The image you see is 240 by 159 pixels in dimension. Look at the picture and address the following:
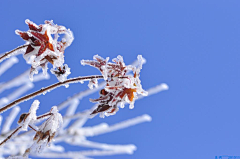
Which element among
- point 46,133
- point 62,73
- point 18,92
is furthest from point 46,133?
point 18,92

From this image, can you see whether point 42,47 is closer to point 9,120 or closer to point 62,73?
point 62,73

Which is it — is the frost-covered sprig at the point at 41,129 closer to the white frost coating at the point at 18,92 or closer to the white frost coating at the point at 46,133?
the white frost coating at the point at 46,133

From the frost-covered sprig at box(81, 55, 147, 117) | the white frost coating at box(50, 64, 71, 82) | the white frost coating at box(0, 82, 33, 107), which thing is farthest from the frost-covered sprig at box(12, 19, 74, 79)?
the white frost coating at box(0, 82, 33, 107)

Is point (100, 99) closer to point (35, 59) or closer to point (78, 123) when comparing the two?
point (35, 59)

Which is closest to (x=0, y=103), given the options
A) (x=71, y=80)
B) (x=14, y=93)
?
(x=14, y=93)

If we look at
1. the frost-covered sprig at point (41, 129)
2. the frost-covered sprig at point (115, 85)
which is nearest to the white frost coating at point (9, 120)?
the frost-covered sprig at point (41, 129)

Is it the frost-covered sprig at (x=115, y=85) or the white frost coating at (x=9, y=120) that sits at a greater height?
the white frost coating at (x=9, y=120)

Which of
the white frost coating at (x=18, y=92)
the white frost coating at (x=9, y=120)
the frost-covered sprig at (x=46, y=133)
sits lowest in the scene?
the frost-covered sprig at (x=46, y=133)

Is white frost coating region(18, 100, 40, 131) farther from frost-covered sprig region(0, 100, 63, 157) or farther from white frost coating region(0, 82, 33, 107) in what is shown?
white frost coating region(0, 82, 33, 107)

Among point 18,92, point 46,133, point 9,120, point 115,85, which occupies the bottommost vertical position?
point 46,133
